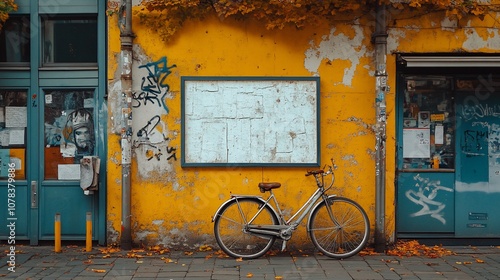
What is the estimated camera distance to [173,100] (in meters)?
9.16

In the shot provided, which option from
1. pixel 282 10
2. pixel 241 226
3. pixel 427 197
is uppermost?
pixel 282 10

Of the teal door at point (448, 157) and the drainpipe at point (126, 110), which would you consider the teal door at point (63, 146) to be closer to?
the drainpipe at point (126, 110)

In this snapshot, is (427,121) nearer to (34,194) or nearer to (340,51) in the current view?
(340,51)

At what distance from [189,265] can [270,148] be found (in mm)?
2085

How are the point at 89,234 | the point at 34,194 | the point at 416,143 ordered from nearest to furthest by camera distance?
the point at 89,234 < the point at 34,194 < the point at 416,143

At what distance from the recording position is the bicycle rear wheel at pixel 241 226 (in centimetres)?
862

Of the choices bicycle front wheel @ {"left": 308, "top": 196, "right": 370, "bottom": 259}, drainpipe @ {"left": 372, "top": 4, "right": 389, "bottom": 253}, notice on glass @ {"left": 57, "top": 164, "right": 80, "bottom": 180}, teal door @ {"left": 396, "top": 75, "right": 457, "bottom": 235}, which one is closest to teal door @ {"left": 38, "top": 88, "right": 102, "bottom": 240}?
notice on glass @ {"left": 57, "top": 164, "right": 80, "bottom": 180}

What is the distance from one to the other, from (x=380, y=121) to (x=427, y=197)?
1.47 metres

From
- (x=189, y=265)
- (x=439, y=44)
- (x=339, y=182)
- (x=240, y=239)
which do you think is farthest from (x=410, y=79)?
(x=189, y=265)

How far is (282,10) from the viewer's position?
8.83m

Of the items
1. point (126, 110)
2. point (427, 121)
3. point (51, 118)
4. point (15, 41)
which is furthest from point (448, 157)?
point (15, 41)

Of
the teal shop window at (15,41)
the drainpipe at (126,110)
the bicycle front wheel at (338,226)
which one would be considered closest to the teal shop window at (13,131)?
the teal shop window at (15,41)

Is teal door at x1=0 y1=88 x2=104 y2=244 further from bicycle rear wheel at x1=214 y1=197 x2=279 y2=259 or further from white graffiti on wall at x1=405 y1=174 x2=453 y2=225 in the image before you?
white graffiti on wall at x1=405 y1=174 x2=453 y2=225

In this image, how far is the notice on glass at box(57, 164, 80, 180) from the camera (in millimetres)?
9453
